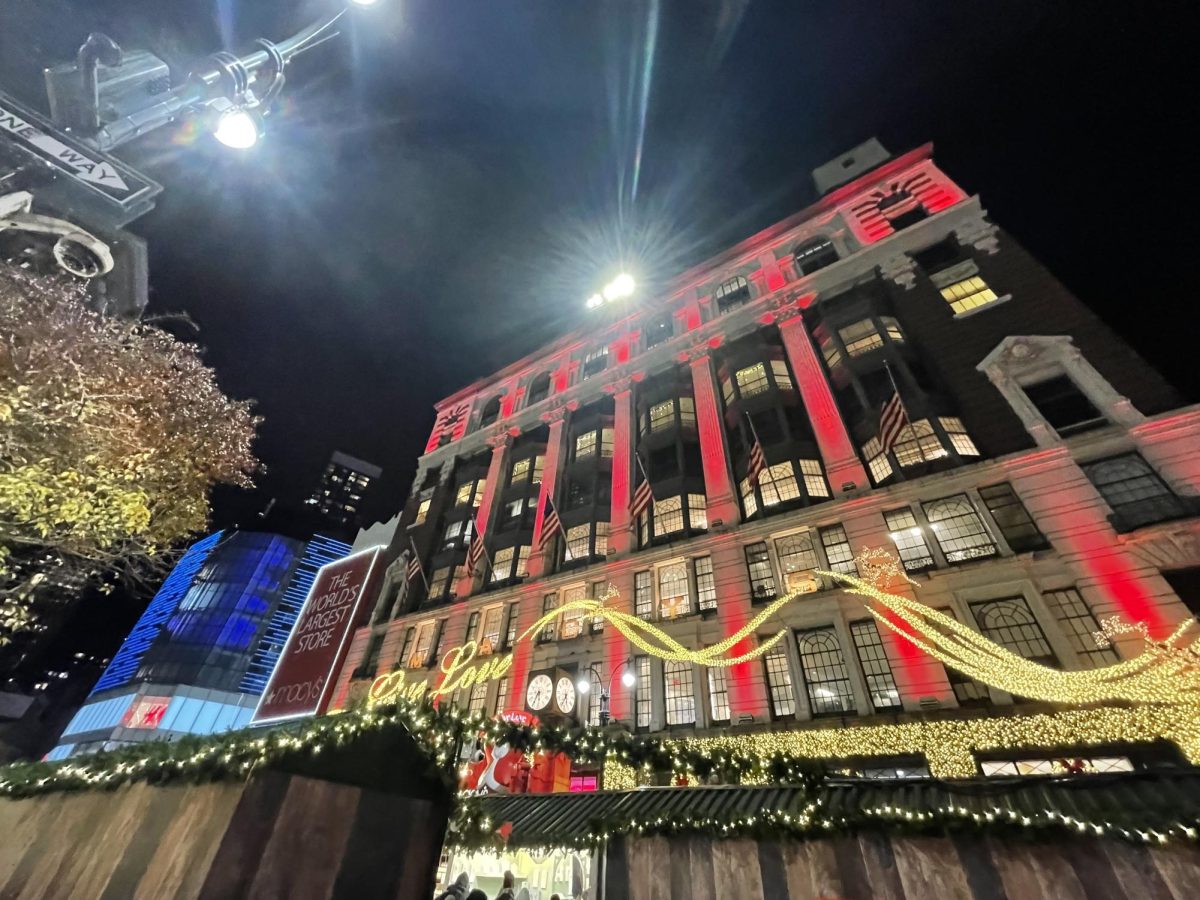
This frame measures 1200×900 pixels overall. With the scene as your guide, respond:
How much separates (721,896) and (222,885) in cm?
502

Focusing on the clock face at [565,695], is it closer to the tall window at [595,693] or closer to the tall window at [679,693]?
the tall window at [595,693]

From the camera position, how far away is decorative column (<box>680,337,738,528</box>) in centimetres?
2252

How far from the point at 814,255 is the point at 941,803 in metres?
31.7

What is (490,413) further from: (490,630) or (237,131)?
(237,131)

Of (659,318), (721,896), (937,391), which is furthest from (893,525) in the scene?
(659,318)

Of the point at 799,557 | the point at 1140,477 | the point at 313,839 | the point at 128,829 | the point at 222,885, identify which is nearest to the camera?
the point at 222,885

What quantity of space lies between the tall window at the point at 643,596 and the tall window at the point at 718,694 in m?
3.65

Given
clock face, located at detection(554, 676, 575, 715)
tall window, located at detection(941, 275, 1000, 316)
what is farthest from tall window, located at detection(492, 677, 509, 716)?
tall window, located at detection(941, 275, 1000, 316)

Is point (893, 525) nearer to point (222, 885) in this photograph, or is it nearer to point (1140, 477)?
point (1140, 477)

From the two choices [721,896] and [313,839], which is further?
[721,896]

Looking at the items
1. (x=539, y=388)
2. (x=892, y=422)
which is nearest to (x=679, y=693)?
(x=892, y=422)

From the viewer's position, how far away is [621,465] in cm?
2823

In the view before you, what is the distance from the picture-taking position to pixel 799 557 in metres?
19.1

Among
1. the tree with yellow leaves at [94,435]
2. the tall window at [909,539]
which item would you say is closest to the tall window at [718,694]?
the tall window at [909,539]
